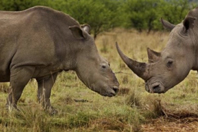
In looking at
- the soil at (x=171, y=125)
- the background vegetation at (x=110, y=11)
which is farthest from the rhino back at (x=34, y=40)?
the background vegetation at (x=110, y=11)

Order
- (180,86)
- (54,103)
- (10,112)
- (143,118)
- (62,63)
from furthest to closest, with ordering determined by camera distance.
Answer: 1. (180,86)
2. (54,103)
3. (62,63)
4. (143,118)
5. (10,112)

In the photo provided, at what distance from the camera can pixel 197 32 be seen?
8336mm

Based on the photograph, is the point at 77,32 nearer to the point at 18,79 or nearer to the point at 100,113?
the point at 18,79

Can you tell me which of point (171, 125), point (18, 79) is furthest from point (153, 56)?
point (18, 79)

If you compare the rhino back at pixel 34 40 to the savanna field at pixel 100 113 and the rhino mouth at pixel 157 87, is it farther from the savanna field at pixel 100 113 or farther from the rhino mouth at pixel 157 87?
the rhino mouth at pixel 157 87

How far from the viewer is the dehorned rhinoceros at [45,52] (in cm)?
781

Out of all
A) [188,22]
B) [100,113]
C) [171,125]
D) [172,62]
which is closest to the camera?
[171,125]

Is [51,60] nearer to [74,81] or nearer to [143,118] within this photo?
[143,118]

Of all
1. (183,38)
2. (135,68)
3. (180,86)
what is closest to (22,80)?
(135,68)

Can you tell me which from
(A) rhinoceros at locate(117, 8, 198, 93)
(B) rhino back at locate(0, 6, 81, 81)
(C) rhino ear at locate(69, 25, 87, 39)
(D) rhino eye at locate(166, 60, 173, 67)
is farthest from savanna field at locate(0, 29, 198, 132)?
(C) rhino ear at locate(69, 25, 87, 39)

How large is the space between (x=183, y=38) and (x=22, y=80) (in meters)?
2.90

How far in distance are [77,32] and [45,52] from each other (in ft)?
2.52

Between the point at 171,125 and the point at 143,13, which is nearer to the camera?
the point at 171,125

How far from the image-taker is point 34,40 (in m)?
7.84
